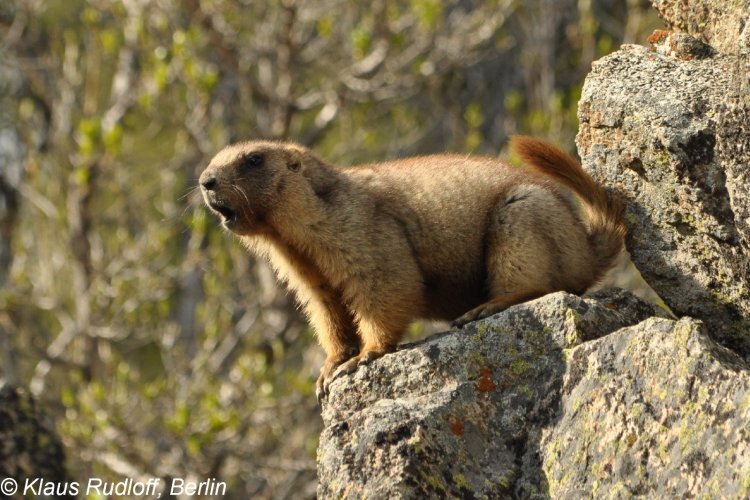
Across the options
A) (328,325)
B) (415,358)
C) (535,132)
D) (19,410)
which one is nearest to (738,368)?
(415,358)

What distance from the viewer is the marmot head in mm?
7398

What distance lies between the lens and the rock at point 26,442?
8195mm

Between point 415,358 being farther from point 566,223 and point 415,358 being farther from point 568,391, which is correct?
point 566,223

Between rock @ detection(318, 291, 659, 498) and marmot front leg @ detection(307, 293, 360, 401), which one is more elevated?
rock @ detection(318, 291, 659, 498)

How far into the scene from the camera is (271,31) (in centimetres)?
1457

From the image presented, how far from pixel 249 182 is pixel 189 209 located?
8.04 metres

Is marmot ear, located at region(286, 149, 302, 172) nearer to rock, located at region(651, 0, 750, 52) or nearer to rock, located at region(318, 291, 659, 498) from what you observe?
rock, located at region(318, 291, 659, 498)

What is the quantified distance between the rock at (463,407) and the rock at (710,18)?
1.57m

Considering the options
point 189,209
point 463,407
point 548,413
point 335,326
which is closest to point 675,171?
point 548,413

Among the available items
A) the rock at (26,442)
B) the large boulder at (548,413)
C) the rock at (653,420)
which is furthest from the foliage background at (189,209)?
the rock at (653,420)

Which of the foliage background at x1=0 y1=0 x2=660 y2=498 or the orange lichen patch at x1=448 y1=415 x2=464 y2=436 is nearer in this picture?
the orange lichen patch at x1=448 y1=415 x2=464 y2=436

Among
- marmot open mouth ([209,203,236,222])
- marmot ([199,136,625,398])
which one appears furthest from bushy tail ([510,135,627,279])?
marmot open mouth ([209,203,236,222])

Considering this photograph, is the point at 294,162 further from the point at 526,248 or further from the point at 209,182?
the point at 526,248

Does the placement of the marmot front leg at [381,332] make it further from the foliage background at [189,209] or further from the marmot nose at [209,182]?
the foliage background at [189,209]
